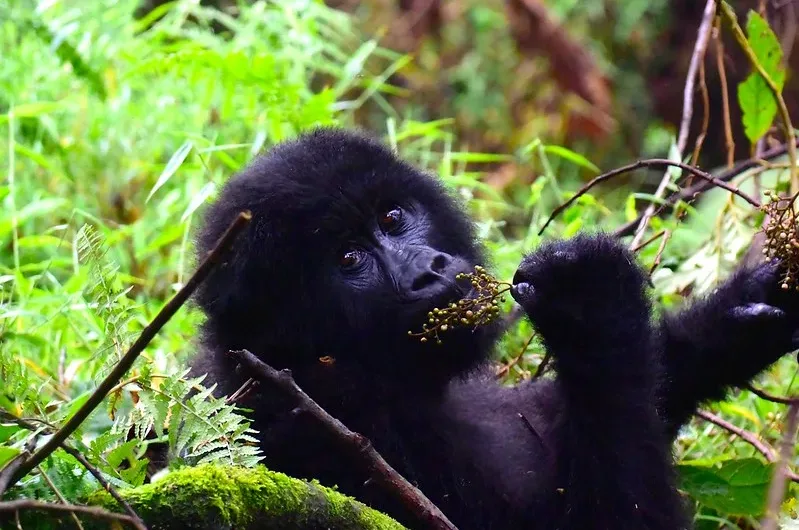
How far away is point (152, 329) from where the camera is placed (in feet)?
3.96

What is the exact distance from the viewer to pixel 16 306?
2.82 metres

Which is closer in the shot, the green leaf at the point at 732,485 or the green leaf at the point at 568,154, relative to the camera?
the green leaf at the point at 732,485

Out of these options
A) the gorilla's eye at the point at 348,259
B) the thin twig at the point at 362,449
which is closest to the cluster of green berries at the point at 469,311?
the gorilla's eye at the point at 348,259

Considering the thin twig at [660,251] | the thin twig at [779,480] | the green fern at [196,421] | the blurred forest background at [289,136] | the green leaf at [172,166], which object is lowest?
the blurred forest background at [289,136]

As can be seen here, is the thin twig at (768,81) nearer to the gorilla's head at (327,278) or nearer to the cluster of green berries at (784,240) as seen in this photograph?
the cluster of green berries at (784,240)

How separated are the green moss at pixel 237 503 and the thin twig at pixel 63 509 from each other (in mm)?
77

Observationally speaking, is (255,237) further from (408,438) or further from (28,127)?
(28,127)

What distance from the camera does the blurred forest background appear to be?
6.37 feet

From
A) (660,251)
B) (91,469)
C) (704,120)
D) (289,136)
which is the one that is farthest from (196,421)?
(704,120)

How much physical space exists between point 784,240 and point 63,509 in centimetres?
151

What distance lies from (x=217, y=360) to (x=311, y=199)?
43 centimetres

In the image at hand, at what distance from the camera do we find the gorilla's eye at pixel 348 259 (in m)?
2.27

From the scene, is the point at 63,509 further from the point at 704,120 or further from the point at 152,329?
the point at 704,120

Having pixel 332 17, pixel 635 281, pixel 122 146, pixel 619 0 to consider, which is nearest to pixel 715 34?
pixel 635 281
